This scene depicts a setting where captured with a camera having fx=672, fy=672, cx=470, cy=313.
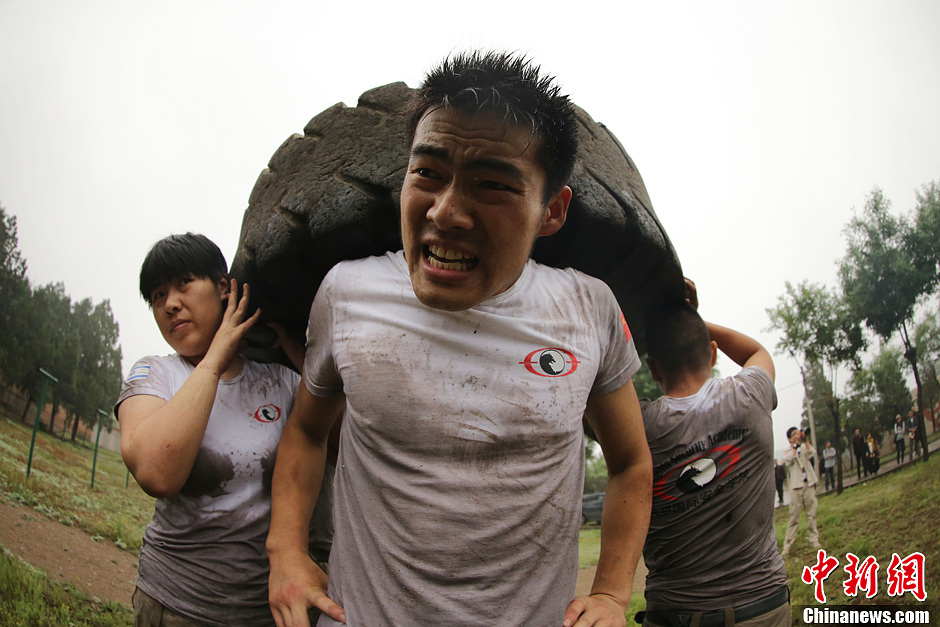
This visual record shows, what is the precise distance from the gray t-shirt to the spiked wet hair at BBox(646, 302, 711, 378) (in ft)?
0.37

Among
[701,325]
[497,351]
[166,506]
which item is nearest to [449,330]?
[497,351]

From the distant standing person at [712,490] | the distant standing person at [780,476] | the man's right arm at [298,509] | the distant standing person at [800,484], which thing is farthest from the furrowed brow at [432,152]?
the distant standing person at [780,476]

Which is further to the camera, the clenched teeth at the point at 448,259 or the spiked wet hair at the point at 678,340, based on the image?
the spiked wet hair at the point at 678,340

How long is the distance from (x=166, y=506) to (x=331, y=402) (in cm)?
72

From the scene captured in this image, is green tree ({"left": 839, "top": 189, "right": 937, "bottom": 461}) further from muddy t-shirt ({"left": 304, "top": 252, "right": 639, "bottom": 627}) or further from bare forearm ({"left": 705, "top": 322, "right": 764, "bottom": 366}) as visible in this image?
muddy t-shirt ({"left": 304, "top": 252, "right": 639, "bottom": 627})

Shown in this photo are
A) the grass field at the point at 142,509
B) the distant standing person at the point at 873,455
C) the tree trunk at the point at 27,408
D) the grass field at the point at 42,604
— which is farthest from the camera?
the distant standing person at the point at 873,455

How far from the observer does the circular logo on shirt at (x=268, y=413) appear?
190 cm

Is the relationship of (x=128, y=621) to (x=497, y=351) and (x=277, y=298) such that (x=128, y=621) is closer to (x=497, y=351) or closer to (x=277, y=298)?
(x=277, y=298)

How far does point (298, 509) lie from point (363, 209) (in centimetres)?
72

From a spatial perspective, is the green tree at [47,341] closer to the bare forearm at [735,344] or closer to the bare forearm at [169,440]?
the bare forearm at [169,440]

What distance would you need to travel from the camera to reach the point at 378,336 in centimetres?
135

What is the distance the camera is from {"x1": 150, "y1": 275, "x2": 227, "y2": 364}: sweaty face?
1.94 metres

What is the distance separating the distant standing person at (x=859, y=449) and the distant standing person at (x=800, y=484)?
0.98 feet

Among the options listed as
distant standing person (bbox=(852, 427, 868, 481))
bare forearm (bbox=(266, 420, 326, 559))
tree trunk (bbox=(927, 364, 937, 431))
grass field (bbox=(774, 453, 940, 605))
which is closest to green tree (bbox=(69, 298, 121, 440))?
bare forearm (bbox=(266, 420, 326, 559))
